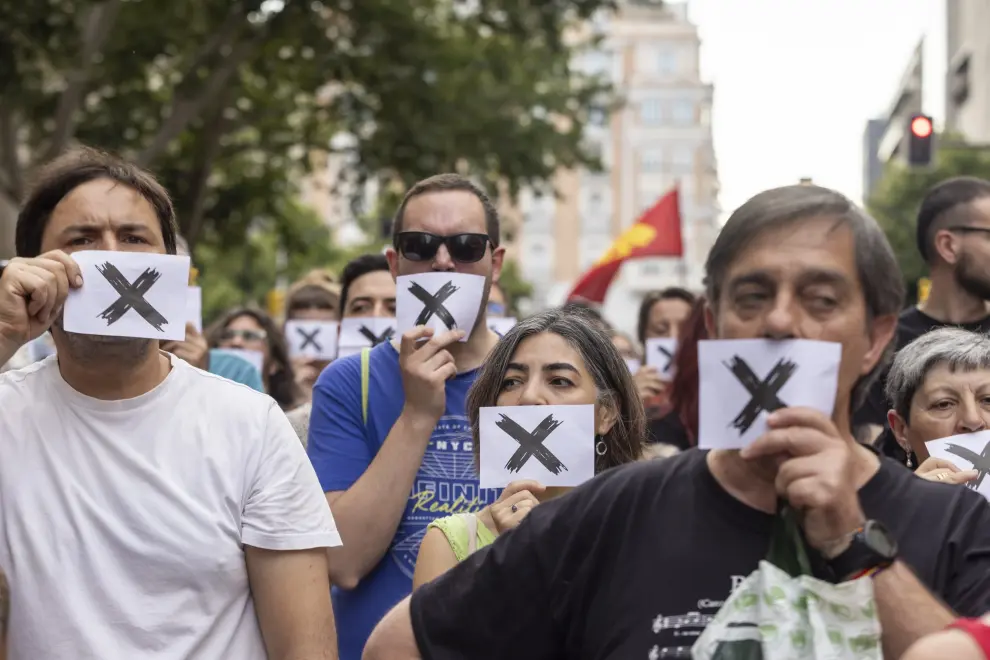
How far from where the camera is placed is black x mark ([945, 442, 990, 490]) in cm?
395

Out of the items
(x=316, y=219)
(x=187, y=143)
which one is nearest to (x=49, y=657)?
(x=187, y=143)

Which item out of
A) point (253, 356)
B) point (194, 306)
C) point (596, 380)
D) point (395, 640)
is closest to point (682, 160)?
point (253, 356)

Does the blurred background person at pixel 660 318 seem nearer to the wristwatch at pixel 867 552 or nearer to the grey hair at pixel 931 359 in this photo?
the grey hair at pixel 931 359

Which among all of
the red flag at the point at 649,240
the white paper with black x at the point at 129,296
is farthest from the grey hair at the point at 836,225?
the red flag at the point at 649,240

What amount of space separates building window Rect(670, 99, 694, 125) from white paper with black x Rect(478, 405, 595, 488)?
319 ft

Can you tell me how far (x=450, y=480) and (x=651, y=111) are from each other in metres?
97.8

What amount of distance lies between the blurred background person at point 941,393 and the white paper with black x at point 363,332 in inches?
91.3

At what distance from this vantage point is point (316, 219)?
55.7 meters

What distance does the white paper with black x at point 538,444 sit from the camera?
3.97 meters

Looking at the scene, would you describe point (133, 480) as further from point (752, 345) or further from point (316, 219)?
point (316, 219)

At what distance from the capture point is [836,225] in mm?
2475

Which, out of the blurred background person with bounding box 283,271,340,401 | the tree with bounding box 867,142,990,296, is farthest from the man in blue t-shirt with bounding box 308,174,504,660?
the tree with bounding box 867,142,990,296

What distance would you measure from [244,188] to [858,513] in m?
18.5

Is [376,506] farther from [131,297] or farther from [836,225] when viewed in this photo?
[836,225]
